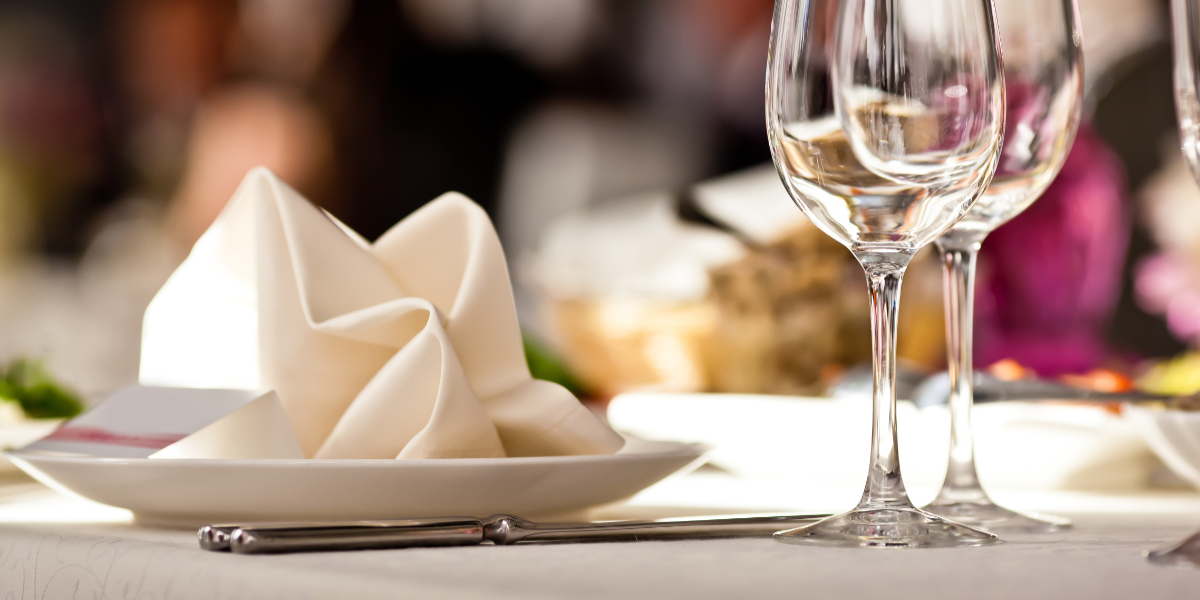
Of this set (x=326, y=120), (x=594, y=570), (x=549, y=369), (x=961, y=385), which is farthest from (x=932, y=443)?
(x=326, y=120)

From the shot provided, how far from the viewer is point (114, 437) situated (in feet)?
1.43

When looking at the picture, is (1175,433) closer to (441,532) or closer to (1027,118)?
(1027,118)

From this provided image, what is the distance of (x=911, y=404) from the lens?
2.11ft

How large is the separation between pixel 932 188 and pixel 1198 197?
1.63 metres

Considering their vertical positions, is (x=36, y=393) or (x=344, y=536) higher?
(x=36, y=393)

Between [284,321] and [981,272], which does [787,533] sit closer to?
[284,321]

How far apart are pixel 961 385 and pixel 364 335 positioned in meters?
0.24

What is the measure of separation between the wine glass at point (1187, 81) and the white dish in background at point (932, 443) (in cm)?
25

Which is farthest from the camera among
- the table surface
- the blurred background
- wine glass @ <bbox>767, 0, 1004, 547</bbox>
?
the blurred background

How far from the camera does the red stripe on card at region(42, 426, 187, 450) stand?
41cm

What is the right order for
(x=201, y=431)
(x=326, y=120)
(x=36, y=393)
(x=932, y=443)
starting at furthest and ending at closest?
(x=326, y=120) → (x=36, y=393) → (x=932, y=443) → (x=201, y=431)

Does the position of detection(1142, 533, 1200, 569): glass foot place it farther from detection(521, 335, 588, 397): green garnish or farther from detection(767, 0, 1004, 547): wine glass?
detection(521, 335, 588, 397): green garnish

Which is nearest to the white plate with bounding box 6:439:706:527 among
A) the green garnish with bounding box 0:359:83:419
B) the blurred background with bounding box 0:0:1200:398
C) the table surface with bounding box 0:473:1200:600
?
the table surface with bounding box 0:473:1200:600

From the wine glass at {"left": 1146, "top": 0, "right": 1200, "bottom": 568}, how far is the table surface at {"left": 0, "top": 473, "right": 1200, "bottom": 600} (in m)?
0.04
